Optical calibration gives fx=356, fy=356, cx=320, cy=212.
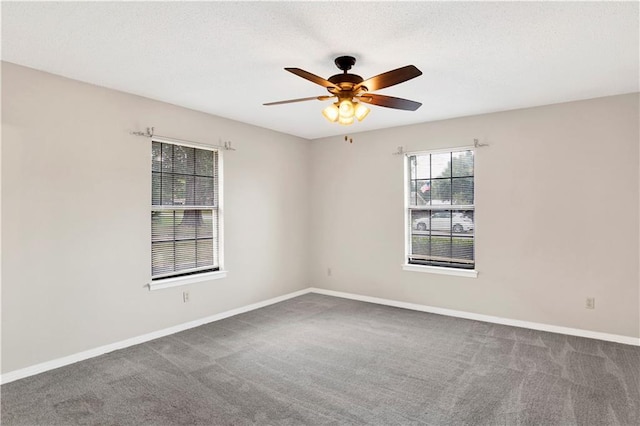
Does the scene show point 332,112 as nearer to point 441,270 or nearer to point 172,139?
point 172,139

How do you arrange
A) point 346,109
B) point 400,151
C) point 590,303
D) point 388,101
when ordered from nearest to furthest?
1. point 346,109
2. point 388,101
3. point 590,303
4. point 400,151

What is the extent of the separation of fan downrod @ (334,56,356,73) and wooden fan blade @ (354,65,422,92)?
A: 235 mm

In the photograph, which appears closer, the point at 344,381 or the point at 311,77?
the point at 311,77

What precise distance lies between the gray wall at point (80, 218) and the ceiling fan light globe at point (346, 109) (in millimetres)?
2279

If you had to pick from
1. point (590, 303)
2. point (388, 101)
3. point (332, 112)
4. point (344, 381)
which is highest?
point (388, 101)

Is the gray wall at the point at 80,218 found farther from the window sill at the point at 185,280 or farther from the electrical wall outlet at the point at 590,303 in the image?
the electrical wall outlet at the point at 590,303

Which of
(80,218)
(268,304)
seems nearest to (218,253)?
(268,304)

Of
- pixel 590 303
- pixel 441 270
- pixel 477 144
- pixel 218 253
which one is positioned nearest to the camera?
pixel 590 303

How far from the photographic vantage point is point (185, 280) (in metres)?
4.17

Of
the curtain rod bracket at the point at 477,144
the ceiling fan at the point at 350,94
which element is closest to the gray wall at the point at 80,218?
the ceiling fan at the point at 350,94

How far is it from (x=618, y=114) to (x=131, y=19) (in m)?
4.56

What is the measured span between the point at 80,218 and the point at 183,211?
3.68 ft

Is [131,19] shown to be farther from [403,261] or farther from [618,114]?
[618,114]

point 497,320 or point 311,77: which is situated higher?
point 311,77
